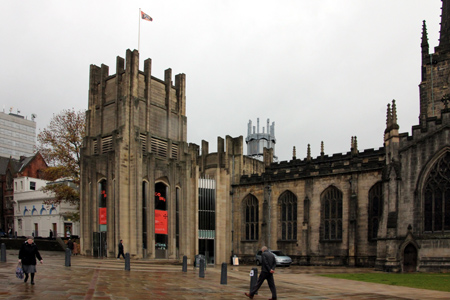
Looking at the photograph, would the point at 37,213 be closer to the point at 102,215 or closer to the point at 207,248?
the point at 207,248

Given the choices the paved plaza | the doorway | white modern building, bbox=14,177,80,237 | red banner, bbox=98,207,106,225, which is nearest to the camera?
the paved plaza

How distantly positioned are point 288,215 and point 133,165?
1639 centimetres

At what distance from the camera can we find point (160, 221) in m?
41.6

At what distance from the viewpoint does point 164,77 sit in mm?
45250

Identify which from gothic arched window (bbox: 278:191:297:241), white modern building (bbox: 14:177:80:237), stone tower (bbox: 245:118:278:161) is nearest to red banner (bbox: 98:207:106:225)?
gothic arched window (bbox: 278:191:297:241)

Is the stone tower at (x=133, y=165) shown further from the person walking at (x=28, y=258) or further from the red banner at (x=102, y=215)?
the person walking at (x=28, y=258)

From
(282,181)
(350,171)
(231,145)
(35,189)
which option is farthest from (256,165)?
(35,189)

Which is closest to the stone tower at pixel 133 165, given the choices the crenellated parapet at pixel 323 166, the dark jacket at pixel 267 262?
the crenellated parapet at pixel 323 166

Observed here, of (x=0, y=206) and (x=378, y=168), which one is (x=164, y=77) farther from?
(x=0, y=206)

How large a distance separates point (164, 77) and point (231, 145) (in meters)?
11.5

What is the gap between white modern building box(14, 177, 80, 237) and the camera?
62969 mm

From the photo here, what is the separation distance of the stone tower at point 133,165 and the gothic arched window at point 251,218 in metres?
9.02

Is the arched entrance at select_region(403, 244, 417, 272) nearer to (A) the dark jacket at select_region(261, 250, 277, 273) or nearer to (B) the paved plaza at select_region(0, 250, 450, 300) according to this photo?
(B) the paved plaza at select_region(0, 250, 450, 300)

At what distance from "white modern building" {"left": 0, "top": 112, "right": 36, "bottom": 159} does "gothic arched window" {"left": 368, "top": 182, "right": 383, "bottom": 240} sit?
8849 cm
